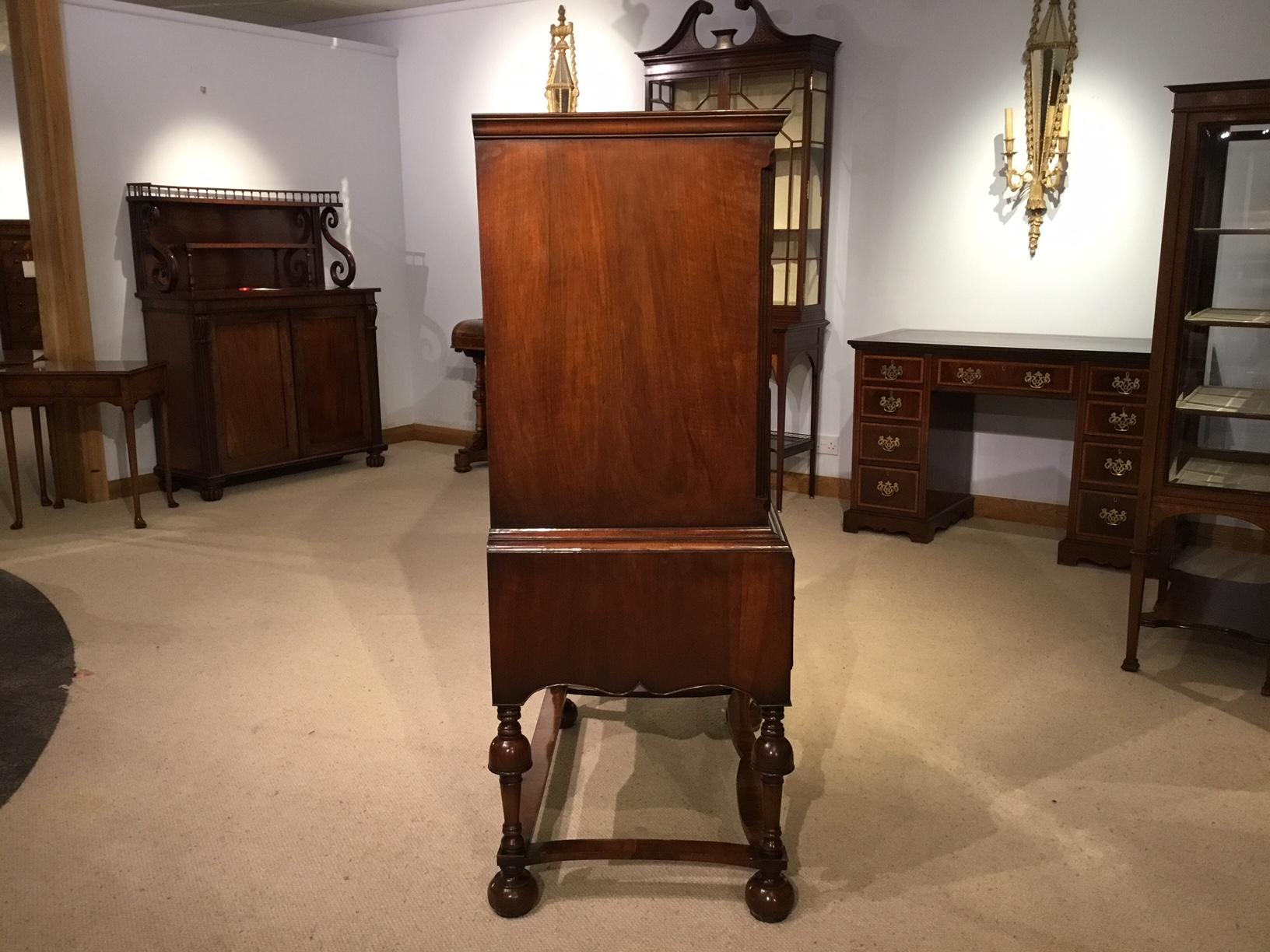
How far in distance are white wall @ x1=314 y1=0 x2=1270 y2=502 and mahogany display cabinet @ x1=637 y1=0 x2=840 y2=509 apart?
13 cm

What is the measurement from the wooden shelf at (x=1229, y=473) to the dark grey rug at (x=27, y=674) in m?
3.20

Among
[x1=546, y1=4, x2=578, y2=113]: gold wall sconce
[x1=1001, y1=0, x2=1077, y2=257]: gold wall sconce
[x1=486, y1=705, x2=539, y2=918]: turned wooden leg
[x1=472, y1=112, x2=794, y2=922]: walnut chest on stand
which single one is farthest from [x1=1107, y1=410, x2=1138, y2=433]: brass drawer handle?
[x1=486, y1=705, x2=539, y2=918]: turned wooden leg

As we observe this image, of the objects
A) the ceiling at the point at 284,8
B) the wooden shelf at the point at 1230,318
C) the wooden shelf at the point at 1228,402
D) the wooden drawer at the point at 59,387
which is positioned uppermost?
the ceiling at the point at 284,8

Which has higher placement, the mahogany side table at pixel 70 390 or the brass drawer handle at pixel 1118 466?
the mahogany side table at pixel 70 390

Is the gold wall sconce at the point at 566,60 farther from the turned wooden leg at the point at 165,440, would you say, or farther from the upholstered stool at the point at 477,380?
the turned wooden leg at the point at 165,440

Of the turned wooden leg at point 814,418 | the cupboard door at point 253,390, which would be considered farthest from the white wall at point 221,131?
the turned wooden leg at point 814,418

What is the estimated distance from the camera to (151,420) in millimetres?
5457

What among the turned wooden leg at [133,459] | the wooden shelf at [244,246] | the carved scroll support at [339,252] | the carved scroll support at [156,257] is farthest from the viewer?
the carved scroll support at [339,252]

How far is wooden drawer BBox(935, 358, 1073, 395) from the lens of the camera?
163 inches

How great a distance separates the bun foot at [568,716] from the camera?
2854 mm

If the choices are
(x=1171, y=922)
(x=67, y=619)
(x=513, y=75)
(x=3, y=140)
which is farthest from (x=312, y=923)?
(x=3, y=140)

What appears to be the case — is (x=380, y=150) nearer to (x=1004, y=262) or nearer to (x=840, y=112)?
(x=840, y=112)

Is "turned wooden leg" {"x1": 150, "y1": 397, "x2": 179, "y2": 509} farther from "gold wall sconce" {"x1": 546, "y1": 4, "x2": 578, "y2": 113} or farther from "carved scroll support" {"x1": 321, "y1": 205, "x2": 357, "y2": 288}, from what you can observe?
"gold wall sconce" {"x1": 546, "y1": 4, "x2": 578, "y2": 113}

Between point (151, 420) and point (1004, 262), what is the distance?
13.9 feet
